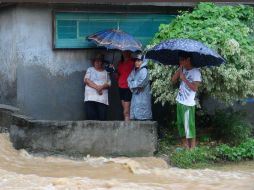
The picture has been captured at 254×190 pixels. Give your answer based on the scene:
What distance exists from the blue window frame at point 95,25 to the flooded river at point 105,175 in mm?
2260

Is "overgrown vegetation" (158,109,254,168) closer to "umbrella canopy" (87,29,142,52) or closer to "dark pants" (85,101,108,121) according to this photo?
"dark pants" (85,101,108,121)

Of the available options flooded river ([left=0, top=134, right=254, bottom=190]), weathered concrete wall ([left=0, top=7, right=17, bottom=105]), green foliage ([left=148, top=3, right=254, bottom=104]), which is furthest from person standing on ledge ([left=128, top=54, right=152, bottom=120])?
weathered concrete wall ([left=0, top=7, right=17, bottom=105])

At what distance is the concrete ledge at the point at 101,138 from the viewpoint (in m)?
9.61

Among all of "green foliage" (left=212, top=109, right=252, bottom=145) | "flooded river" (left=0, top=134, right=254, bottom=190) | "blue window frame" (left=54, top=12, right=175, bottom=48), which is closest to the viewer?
"flooded river" (left=0, top=134, right=254, bottom=190)

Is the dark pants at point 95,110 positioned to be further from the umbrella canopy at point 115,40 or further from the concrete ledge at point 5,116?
the concrete ledge at point 5,116

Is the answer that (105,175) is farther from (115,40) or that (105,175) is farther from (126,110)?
(115,40)

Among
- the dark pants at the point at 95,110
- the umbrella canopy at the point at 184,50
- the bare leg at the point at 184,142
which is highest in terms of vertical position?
the umbrella canopy at the point at 184,50

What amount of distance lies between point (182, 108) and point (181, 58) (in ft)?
2.62

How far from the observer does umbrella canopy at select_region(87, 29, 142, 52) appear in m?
10.5

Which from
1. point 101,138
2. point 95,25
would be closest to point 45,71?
point 95,25

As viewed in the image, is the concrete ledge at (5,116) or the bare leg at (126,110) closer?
the concrete ledge at (5,116)

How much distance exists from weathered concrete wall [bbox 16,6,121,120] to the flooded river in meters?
1.20

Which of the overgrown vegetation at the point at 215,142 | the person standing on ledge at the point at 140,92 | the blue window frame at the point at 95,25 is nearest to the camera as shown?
the overgrown vegetation at the point at 215,142

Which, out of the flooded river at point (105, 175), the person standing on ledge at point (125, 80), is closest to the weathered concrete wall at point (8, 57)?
the flooded river at point (105, 175)
